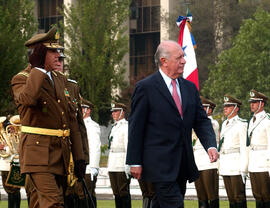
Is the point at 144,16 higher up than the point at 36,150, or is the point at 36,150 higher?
the point at 144,16

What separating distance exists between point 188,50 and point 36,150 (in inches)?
337

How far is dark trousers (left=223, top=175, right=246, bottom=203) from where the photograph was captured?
12573 millimetres

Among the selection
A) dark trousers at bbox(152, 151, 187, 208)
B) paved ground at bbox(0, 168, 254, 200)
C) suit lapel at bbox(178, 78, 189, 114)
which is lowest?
paved ground at bbox(0, 168, 254, 200)

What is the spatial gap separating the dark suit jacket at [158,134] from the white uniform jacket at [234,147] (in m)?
6.01

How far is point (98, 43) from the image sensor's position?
40.1 metres

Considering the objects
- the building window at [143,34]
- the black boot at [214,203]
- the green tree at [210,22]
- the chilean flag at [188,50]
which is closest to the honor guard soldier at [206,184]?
the black boot at [214,203]

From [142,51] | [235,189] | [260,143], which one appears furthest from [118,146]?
[142,51]

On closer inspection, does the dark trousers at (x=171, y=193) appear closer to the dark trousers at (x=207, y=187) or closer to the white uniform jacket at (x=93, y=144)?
the dark trousers at (x=207, y=187)

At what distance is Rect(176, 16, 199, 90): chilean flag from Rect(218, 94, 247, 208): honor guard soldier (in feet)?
6.48

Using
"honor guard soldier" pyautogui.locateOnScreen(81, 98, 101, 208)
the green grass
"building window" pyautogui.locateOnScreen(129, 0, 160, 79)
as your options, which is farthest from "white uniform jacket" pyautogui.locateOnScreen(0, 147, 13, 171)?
"building window" pyautogui.locateOnScreen(129, 0, 160, 79)

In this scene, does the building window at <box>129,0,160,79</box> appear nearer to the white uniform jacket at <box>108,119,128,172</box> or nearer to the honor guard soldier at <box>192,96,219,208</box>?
the white uniform jacket at <box>108,119,128,172</box>

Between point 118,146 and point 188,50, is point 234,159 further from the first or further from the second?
point 188,50

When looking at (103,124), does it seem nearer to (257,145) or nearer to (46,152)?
(257,145)

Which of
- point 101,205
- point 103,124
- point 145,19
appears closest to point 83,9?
point 103,124
